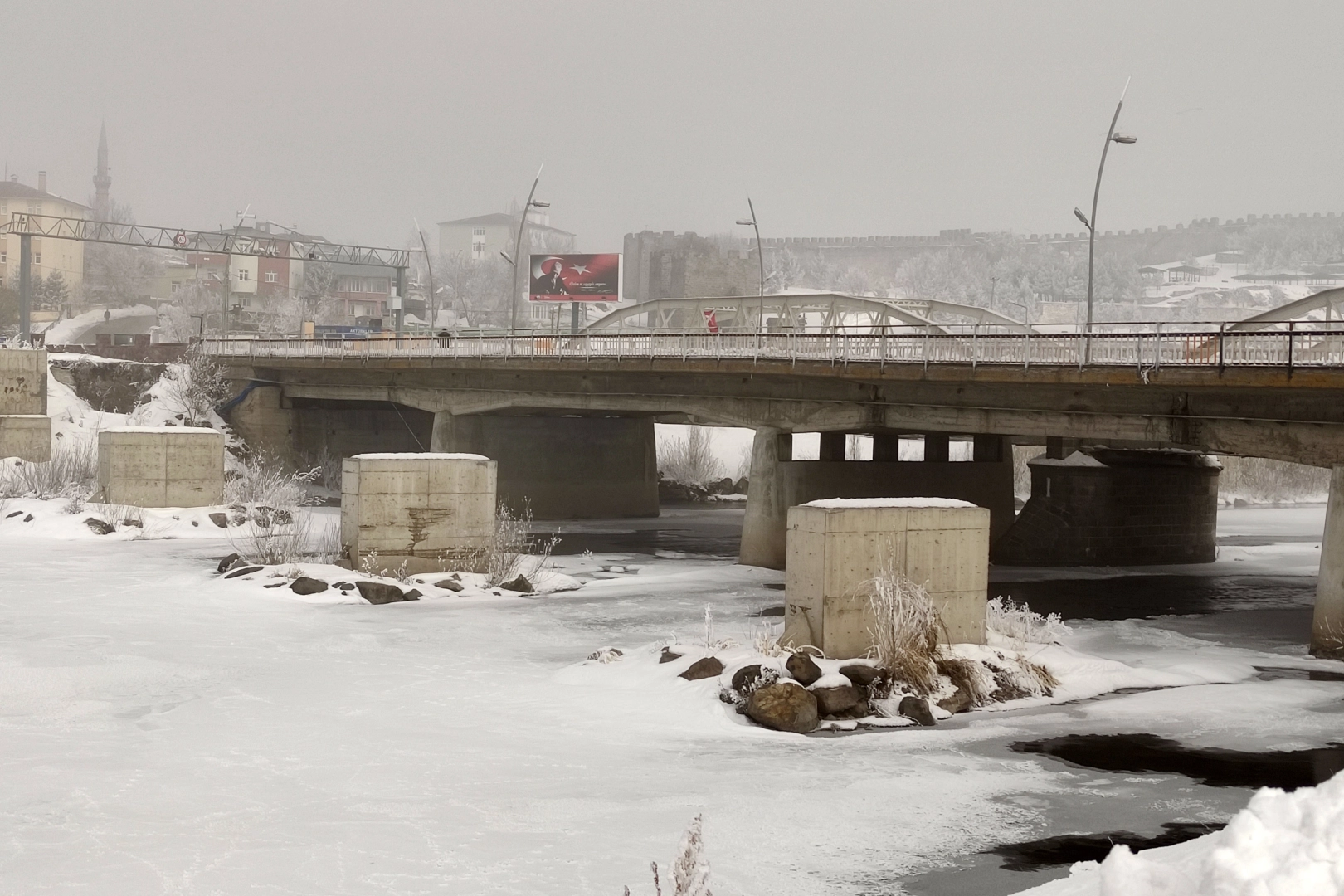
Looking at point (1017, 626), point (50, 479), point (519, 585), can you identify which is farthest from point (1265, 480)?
point (50, 479)

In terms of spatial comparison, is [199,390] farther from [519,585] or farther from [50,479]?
[519,585]

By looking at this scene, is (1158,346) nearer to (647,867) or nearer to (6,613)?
(647,867)

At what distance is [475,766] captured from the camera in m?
16.1

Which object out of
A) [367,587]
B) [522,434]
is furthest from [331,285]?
[367,587]

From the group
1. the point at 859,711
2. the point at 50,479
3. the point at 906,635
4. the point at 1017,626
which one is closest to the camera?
the point at 859,711

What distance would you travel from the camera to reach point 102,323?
146 metres

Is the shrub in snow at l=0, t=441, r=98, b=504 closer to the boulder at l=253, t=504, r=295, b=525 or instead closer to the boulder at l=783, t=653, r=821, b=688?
the boulder at l=253, t=504, r=295, b=525

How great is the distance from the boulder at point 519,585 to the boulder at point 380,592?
110 inches

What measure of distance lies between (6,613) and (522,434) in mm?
30117

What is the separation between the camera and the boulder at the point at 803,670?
1930 cm

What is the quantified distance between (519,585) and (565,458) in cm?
2567

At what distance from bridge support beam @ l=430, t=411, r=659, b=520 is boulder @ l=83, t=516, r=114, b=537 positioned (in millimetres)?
14244

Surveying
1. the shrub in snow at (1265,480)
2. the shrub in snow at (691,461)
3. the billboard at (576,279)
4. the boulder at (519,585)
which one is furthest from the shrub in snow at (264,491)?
the billboard at (576,279)

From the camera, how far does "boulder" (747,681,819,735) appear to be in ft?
60.2
